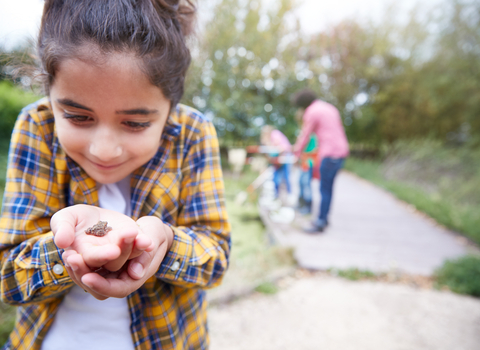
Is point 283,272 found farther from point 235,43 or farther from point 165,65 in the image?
point 235,43

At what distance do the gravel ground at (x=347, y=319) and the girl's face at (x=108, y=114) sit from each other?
202 cm

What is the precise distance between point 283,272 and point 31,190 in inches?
112

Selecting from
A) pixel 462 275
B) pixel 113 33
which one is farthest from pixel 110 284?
pixel 462 275

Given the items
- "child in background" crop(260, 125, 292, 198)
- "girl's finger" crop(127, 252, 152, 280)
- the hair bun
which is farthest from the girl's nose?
"child in background" crop(260, 125, 292, 198)

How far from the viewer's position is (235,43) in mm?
9953

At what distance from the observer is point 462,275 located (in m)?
3.22

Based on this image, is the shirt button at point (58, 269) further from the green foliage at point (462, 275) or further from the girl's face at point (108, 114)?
the green foliage at point (462, 275)

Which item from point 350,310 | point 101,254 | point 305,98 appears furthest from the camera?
point 305,98

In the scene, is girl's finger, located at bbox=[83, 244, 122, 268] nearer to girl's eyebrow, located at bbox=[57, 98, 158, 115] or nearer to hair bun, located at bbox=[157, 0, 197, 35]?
girl's eyebrow, located at bbox=[57, 98, 158, 115]

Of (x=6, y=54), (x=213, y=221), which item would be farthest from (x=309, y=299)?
(x=6, y=54)

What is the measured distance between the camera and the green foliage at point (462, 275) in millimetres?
3127

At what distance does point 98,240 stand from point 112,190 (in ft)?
1.30

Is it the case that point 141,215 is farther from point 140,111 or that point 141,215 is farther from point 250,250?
point 250,250

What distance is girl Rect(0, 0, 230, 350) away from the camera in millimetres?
732
